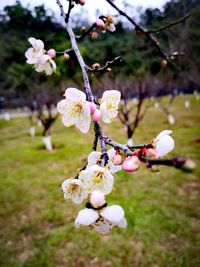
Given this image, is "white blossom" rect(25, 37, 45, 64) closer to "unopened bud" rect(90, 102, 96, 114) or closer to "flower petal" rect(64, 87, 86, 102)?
"flower petal" rect(64, 87, 86, 102)

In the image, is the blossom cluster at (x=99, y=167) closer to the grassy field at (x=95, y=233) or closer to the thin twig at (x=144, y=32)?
the thin twig at (x=144, y=32)

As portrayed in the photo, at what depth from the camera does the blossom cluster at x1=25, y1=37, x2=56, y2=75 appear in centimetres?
132

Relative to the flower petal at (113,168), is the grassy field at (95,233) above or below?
below

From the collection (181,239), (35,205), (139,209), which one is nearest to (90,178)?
(181,239)

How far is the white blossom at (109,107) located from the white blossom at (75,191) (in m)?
0.21

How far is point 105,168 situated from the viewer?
0.72 m

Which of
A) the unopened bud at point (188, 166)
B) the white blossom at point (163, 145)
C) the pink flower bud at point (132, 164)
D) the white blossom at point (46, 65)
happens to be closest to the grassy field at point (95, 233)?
the white blossom at point (46, 65)

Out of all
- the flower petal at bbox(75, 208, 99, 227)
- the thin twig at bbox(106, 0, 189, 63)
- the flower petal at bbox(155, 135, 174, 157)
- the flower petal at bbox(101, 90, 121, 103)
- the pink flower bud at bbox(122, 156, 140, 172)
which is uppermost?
the thin twig at bbox(106, 0, 189, 63)

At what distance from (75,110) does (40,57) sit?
0.50m

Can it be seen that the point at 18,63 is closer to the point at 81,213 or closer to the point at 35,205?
the point at 35,205

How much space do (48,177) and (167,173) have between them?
2756 millimetres

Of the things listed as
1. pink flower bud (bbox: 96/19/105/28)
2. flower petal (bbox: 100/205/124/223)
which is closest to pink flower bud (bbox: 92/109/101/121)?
flower petal (bbox: 100/205/124/223)

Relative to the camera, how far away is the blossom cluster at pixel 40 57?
4.32 ft

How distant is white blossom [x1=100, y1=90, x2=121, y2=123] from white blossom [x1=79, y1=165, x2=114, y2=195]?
19cm
